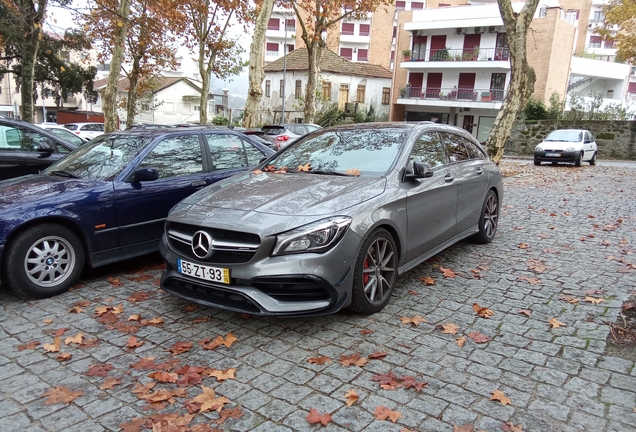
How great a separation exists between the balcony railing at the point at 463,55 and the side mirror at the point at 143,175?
37.6 meters

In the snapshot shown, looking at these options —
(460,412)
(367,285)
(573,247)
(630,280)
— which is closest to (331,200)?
(367,285)

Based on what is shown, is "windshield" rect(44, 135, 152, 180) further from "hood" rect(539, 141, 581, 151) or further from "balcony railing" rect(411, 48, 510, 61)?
"balcony railing" rect(411, 48, 510, 61)

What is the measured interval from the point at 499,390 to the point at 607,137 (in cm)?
3041

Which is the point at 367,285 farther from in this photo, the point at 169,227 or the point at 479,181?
the point at 479,181

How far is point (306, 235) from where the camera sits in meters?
3.46

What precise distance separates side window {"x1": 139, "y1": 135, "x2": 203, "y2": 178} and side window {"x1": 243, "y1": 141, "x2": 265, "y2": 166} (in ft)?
2.48

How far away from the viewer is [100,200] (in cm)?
465

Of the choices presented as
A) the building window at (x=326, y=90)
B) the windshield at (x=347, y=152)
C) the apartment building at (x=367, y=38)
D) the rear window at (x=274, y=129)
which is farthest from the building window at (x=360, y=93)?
the windshield at (x=347, y=152)

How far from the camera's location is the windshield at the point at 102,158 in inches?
198

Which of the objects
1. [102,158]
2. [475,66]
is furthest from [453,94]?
[102,158]

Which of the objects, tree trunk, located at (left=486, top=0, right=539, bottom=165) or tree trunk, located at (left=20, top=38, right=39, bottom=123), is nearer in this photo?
tree trunk, located at (left=486, top=0, right=539, bottom=165)

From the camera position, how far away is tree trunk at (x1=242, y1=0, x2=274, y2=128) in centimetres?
1359

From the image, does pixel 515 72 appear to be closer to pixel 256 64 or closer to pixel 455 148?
pixel 256 64

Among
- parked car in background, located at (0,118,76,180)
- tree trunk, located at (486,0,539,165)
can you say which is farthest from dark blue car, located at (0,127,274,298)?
tree trunk, located at (486,0,539,165)
